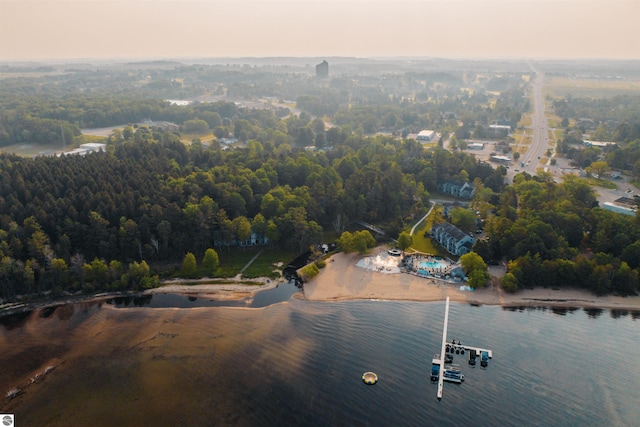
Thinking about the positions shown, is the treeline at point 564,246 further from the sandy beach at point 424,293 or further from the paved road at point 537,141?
the paved road at point 537,141

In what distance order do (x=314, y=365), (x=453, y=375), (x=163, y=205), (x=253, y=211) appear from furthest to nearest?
(x=253, y=211), (x=163, y=205), (x=314, y=365), (x=453, y=375)

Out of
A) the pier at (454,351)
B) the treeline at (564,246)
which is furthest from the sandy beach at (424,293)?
the pier at (454,351)

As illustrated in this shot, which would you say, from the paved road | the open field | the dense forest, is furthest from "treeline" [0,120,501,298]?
the open field

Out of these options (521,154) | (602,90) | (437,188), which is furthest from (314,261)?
(602,90)

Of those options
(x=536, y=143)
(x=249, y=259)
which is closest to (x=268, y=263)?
(x=249, y=259)

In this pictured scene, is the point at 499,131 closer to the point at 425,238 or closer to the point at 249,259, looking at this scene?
the point at 425,238

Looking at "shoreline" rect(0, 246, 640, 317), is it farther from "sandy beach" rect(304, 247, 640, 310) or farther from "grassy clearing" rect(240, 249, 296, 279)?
"grassy clearing" rect(240, 249, 296, 279)

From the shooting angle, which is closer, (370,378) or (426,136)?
(370,378)
